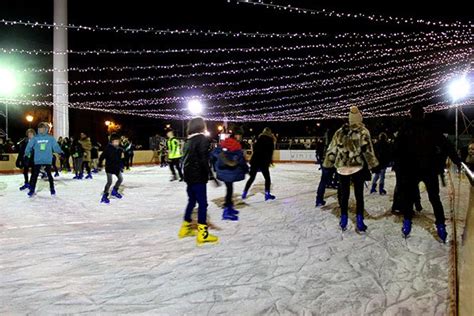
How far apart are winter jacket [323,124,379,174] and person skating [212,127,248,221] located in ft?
5.37

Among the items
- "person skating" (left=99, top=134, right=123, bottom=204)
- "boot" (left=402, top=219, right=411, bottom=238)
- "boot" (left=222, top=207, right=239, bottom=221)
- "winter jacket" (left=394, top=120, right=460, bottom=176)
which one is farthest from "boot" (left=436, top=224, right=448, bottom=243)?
"person skating" (left=99, top=134, right=123, bottom=204)

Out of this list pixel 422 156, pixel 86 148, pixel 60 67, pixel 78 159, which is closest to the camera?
pixel 422 156

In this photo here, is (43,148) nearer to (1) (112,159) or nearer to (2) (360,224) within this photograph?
(1) (112,159)

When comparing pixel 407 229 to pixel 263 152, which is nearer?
pixel 407 229

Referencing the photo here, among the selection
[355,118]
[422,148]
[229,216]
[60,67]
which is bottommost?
[229,216]

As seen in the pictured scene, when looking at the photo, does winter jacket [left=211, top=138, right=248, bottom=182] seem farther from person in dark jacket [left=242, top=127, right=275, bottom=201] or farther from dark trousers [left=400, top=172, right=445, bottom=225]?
dark trousers [left=400, top=172, right=445, bottom=225]

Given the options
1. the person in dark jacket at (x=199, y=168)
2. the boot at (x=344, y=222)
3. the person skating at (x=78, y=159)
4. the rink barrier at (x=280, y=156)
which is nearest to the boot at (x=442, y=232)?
the boot at (x=344, y=222)

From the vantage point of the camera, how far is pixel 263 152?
796 cm

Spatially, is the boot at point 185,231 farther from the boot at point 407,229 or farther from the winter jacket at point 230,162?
the boot at point 407,229

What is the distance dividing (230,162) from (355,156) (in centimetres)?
201

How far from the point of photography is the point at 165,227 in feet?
19.8

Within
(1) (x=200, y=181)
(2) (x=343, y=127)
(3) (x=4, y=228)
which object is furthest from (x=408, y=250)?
(3) (x=4, y=228)

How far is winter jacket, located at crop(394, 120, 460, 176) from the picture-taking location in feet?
15.2

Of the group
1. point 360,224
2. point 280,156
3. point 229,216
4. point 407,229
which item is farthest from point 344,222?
point 280,156
